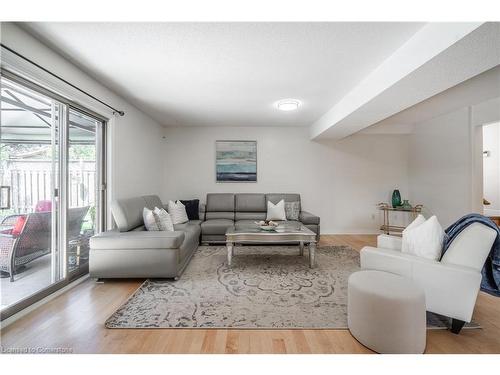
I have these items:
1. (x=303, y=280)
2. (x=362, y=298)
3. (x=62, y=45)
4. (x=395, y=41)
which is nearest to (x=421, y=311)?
(x=362, y=298)

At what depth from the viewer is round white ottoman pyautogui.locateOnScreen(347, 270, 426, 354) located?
1.40 meters

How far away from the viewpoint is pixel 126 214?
285 cm

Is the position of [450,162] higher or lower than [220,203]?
higher

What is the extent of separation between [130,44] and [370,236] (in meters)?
5.26

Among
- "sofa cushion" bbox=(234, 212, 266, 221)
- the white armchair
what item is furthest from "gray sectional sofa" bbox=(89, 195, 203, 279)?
the white armchair

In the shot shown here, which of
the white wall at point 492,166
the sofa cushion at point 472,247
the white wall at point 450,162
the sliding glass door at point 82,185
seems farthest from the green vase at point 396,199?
the sliding glass door at point 82,185

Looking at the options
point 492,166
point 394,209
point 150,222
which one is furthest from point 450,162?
point 150,222

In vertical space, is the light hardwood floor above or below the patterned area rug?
below

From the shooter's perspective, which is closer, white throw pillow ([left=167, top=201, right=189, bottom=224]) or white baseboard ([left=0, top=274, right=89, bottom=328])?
white baseboard ([left=0, top=274, right=89, bottom=328])

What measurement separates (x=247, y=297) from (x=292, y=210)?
2.48m

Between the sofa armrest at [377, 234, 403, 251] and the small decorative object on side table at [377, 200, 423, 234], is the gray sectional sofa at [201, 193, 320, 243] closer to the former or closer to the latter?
the small decorative object on side table at [377, 200, 423, 234]

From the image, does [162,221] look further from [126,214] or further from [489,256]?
[489,256]

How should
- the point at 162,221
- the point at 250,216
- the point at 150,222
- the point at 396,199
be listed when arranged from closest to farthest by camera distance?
the point at 150,222
the point at 162,221
the point at 250,216
the point at 396,199

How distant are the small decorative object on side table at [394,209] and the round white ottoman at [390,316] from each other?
3.47 m
